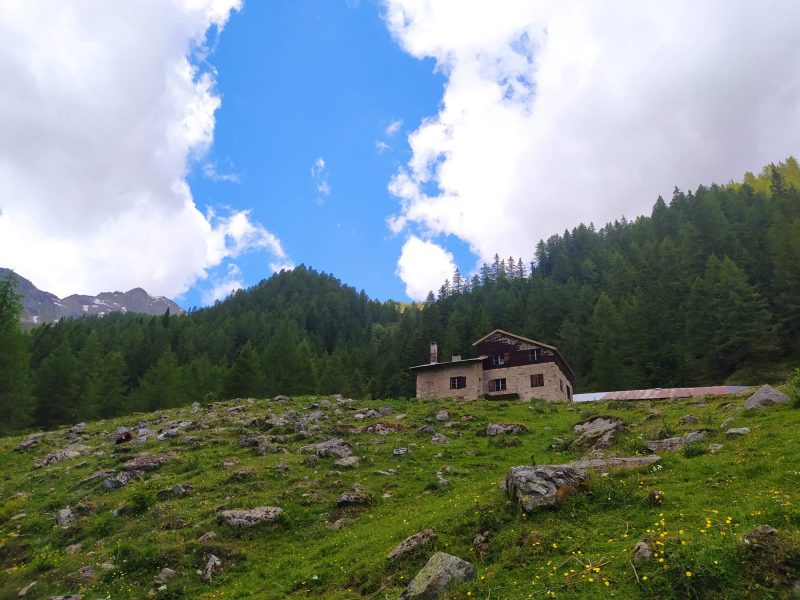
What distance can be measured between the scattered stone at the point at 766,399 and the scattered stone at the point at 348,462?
2092 centimetres

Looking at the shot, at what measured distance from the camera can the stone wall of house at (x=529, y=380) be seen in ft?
192

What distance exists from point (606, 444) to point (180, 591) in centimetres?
1924

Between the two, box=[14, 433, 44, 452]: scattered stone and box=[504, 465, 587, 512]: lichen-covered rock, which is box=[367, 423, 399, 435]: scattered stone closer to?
box=[504, 465, 587, 512]: lichen-covered rock

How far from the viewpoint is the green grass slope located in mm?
10492

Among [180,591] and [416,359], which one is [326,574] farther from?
[416,359]

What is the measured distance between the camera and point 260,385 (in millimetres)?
76125

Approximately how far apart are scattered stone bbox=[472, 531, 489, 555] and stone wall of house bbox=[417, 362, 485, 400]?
46.2 m

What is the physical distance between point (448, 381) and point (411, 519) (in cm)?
4436

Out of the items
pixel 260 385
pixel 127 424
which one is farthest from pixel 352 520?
pixel 260 385

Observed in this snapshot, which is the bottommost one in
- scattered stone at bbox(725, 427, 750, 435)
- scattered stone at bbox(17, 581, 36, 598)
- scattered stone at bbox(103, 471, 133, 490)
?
scattered stone at bbox(17, 581, 36, 598)

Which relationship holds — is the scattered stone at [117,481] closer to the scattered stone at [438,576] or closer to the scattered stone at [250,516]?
the scattered stone at [250,516]

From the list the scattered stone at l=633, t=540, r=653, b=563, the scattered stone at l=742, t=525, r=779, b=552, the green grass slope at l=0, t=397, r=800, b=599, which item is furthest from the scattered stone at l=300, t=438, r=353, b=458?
the scattered stone at l=742, t=525, r=779, b=552

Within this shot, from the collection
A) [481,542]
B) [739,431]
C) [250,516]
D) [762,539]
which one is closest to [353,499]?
[250,516]

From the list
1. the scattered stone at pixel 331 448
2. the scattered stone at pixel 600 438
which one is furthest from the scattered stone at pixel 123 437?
the scattered stone at pixel 600 438
